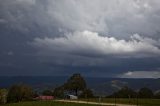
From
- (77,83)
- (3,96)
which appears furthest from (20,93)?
(77,83)

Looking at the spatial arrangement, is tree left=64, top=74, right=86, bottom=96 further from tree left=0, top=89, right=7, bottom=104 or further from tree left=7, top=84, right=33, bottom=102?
tree left=0, top=89, right=7, bottom=104

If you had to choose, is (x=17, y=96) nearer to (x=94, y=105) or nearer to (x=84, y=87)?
(x=84, y=87)

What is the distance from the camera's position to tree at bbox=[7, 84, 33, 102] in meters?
176

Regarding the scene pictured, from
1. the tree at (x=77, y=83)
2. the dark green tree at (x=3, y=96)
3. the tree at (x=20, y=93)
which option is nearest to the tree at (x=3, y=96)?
the dark green tree at (x=3, y=96)

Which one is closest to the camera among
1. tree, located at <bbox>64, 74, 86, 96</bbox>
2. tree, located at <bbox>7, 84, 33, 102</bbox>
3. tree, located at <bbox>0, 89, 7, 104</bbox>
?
tree, located at <bbox>0, 89, 7, 104</bbox>

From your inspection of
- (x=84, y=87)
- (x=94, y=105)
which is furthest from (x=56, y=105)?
(x=84, y=87)

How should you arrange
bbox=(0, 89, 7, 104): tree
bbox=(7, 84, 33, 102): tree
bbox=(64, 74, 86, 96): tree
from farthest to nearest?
1. bbox=(7, 84, 33, 102): tree
2. bbox=(64, 74, 86, 96): tree
3. bbox=(0, 89, 7, 104): tree

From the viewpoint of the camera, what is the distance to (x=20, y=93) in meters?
180

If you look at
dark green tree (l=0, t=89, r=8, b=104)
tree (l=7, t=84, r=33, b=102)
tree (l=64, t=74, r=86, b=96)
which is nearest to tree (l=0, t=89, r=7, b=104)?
dark green tree (l=0, t=89, r=8, b=104)

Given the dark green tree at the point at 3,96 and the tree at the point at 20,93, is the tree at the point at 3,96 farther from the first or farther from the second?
the tree at the point at 20,93

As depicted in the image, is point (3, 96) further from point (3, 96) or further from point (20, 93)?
point (20, 93)

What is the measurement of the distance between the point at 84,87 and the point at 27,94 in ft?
87.0

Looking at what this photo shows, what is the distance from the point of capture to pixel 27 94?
180125 millimetres

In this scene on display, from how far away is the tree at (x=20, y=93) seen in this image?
577 feet
